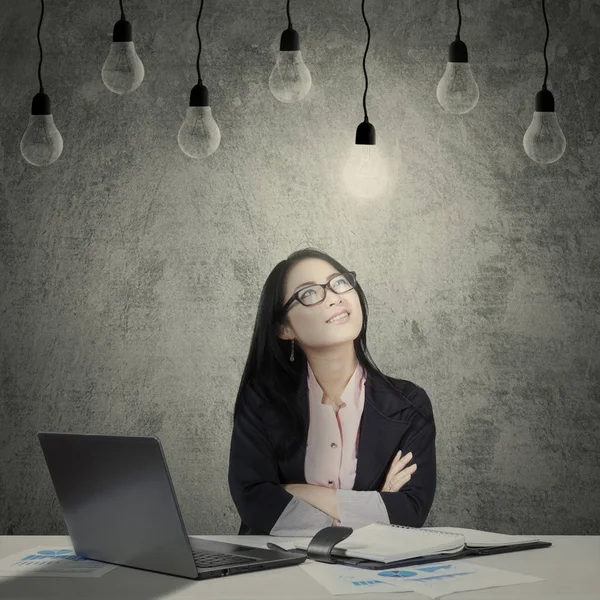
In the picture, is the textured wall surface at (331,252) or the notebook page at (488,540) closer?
the notebook page at (488,540)

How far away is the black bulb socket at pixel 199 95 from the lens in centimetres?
312

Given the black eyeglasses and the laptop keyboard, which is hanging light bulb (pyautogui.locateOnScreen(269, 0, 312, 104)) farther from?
the laptop keyboard

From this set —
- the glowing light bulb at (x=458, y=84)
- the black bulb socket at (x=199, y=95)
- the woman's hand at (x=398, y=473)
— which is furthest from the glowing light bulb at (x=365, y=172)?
the woman's hand at (x=398, y=473)

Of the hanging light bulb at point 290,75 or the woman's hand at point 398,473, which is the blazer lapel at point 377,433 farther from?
the hanging light bulb at point 290,75

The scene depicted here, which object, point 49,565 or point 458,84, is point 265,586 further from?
point 458,84

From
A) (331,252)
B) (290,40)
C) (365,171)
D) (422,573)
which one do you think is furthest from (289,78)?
(422,573)

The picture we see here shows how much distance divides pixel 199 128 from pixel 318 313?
100cm

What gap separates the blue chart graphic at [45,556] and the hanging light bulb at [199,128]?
1429 millimetres

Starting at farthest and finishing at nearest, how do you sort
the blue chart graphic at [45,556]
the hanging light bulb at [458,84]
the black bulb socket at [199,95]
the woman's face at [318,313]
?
the woman's face at [318,313], the black bulb socket at [199,95], the hanging light bulb at [458,84], the blue chart graphic at [45,556]

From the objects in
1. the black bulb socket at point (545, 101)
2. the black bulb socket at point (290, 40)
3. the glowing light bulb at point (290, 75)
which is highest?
the black bulb socket at point (290, 40)

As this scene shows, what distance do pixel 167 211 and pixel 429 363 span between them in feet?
4.22

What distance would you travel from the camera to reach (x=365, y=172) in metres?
3.57

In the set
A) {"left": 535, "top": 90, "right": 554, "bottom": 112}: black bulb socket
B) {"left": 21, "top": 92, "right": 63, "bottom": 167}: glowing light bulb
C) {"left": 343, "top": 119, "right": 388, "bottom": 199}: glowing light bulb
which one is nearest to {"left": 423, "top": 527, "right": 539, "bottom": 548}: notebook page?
{"left": 535, "top": 90, "right": 554, "bottom": 112}: black bulb socket

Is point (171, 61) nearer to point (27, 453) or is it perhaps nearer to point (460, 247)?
point (460, 247)
